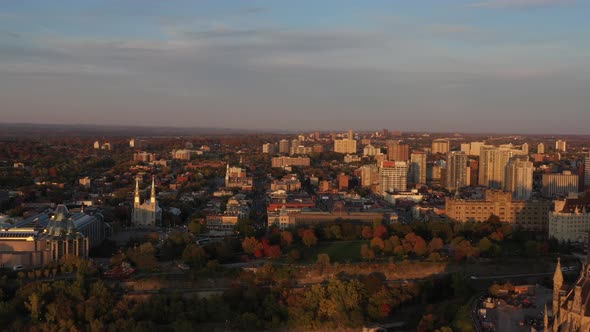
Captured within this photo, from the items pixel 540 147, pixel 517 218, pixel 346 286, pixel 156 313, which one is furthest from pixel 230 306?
pixel 540 147

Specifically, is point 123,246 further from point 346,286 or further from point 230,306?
point 346,286

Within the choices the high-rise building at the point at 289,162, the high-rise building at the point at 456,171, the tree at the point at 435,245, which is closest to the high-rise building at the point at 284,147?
the high-rise building at the point at 289,162

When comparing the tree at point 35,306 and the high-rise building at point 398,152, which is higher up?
the high-rise building at point 398,152

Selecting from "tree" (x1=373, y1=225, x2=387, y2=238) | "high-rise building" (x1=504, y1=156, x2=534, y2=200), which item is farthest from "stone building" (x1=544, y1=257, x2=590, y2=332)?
"high-rise building" (x1=504, y1=156, x2=534, y2=200)

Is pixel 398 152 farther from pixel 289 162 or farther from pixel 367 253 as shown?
pixel 367 253

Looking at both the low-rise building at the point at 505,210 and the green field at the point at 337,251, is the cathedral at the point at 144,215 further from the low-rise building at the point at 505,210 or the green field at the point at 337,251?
the low-rise building at the point at 505,210
